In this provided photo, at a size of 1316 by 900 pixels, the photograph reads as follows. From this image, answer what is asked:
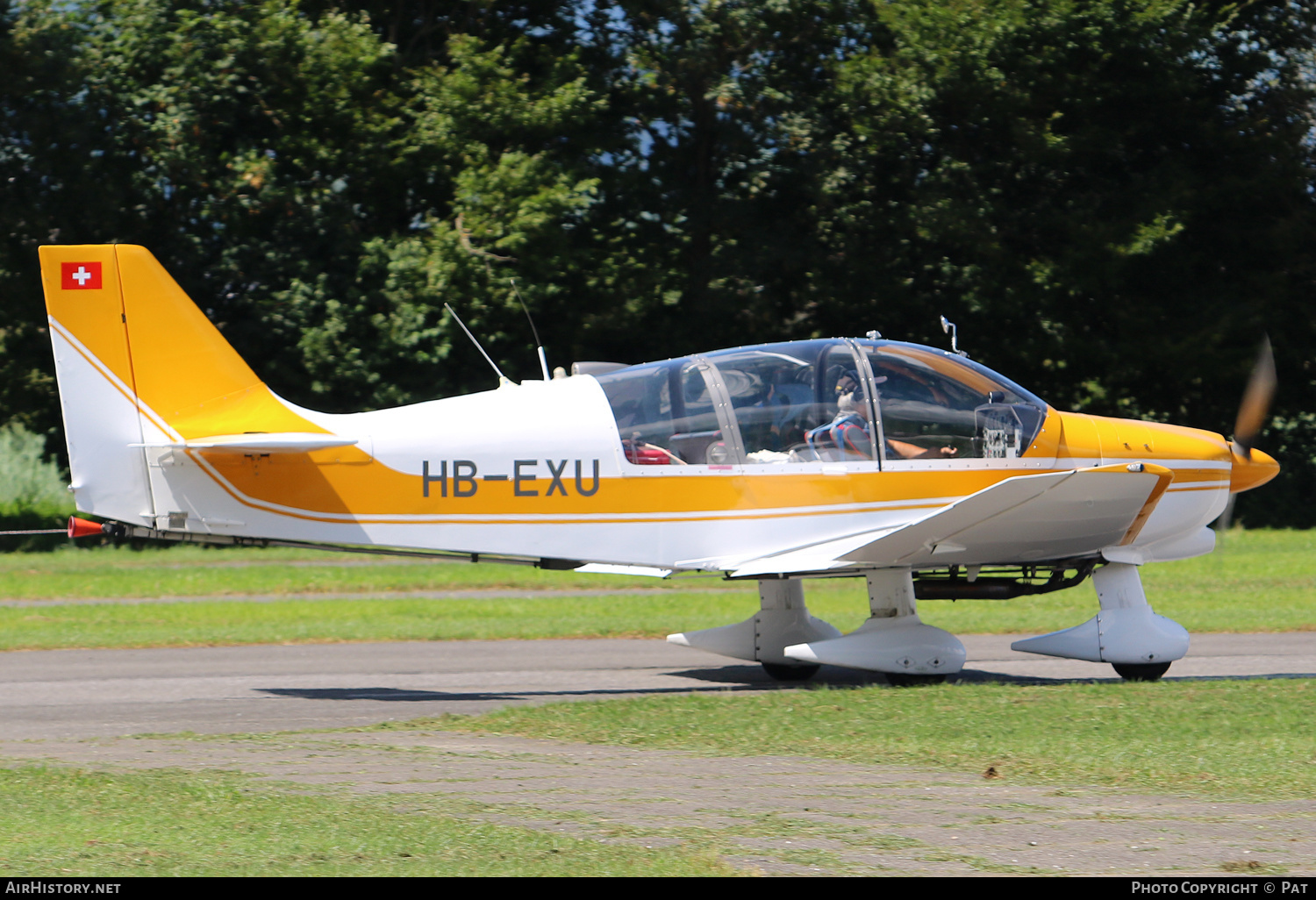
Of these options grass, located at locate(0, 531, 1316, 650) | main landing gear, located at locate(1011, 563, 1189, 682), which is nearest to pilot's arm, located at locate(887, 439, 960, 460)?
main landing gear, located at locate(1011, 563, 1189, 682)

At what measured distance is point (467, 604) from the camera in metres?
18.8

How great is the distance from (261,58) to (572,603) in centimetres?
1476

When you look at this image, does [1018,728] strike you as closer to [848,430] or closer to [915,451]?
[915,451]

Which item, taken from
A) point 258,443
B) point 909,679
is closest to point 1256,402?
point 909,679

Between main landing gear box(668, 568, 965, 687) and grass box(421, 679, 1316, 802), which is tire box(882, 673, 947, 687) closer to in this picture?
main landing gear box(668, 568, 965, 687)

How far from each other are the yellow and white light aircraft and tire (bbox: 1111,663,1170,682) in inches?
1.5

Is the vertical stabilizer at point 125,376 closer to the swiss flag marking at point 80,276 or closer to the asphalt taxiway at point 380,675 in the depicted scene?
the swiss flag marking at point 80,276

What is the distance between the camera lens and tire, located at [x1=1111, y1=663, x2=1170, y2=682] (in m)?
11.4

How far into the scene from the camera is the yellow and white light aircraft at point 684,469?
34.6ft

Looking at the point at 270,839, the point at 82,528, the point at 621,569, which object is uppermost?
the point at 82,528

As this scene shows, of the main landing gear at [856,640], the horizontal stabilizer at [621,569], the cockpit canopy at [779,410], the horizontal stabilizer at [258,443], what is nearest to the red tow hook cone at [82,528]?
the horizontal stabilizer at [258,443]

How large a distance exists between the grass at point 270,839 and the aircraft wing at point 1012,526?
184 inches

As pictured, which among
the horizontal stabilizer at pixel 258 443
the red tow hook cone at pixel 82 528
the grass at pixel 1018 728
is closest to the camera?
the grass at pixel 1018 728

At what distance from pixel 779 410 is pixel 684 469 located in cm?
89
